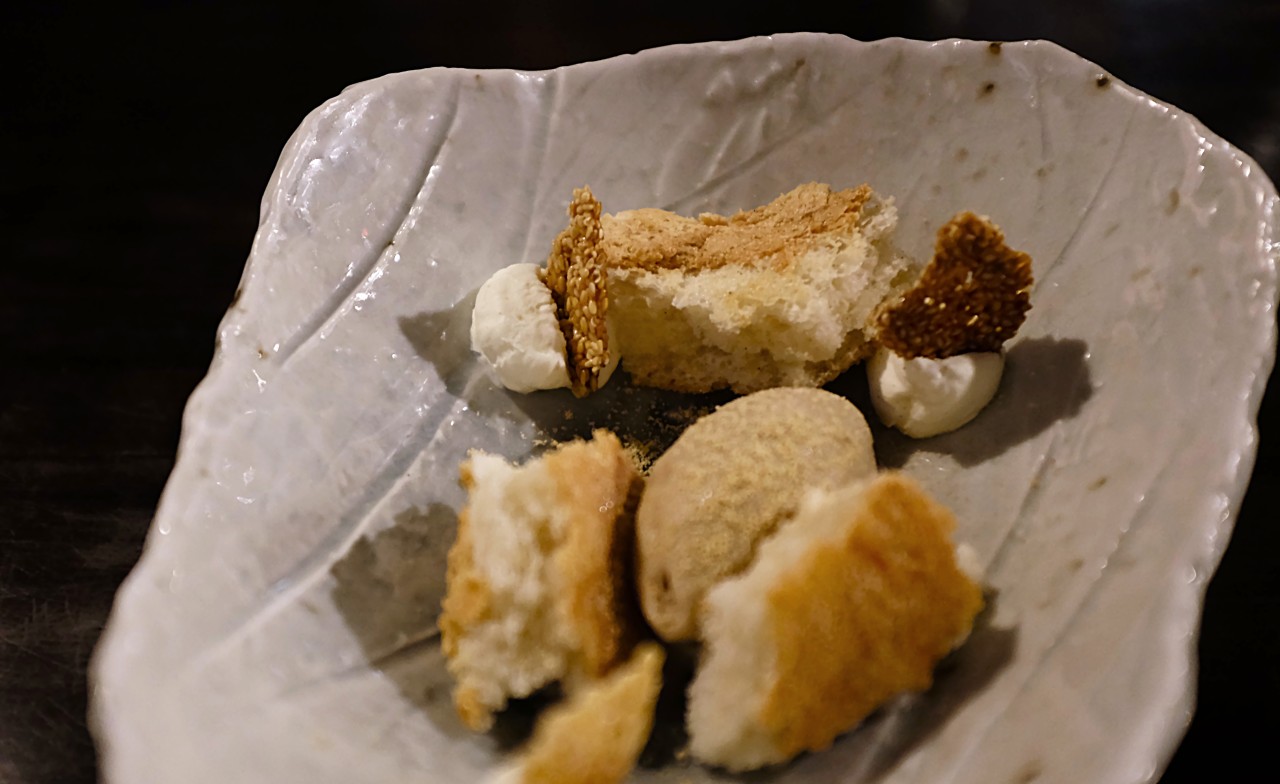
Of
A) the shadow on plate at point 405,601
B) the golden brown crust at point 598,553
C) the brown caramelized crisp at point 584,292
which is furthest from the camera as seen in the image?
the brown caramelized crisp at point 584,292

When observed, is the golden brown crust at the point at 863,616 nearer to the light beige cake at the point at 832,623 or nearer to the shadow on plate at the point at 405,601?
the light beige cake at the point at 832,623

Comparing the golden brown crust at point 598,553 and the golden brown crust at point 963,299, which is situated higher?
the golden brown crust at point 963,299

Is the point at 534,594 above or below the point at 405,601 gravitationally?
above

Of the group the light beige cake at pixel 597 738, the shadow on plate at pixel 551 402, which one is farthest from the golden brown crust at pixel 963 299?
the light beige cake at pixel 597 738

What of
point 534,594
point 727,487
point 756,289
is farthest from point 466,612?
point 756,289

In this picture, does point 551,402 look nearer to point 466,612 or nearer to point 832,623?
point 466,612

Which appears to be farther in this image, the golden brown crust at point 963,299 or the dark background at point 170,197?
the dark background at point 170,197

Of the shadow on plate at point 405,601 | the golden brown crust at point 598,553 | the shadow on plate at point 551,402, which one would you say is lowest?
the shadow on plate at point 405,601
